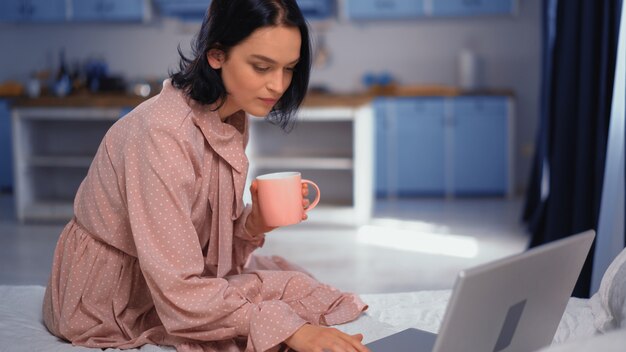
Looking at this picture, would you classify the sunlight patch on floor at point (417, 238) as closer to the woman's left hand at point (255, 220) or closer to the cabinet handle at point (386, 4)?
the cabinet handle at point (386, 4)

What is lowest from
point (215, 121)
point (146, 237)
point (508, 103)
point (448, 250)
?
point (448, 250)

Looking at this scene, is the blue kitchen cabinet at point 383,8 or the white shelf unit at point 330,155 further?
the blue kitchen cabinet at point 383,8

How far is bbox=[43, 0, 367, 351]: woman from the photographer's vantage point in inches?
52.9

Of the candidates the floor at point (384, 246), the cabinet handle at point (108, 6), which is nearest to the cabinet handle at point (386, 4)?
the floor at point (384, 246)

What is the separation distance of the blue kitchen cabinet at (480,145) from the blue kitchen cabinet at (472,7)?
0.71 m

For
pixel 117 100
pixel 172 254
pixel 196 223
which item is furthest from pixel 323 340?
pixel 117 100

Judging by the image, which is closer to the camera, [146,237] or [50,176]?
[146,237]

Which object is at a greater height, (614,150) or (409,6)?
(409,6)

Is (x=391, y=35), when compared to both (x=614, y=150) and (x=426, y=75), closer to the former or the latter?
(x=426, y=75)

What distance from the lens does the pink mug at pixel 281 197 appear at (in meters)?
1.50

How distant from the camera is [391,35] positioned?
21.1 ft

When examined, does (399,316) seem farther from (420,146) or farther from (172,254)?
(420,146)

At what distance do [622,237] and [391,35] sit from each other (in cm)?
420

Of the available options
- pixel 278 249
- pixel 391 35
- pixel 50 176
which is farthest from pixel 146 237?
pixel 391 35
